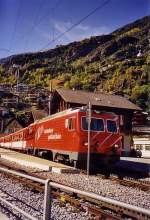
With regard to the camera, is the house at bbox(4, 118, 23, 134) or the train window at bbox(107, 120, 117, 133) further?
the house at bbox(4, 118, 23, 134)

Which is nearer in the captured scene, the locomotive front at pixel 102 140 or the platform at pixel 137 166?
the locomotive front at pixel 102 140

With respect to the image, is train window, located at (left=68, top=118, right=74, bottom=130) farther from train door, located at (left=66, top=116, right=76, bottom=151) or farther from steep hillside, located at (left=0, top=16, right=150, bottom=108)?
steep hillside, located at (left=0, top=16, right=150, bottom=108)

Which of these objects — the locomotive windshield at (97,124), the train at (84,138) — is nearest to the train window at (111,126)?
the train at (84,138)

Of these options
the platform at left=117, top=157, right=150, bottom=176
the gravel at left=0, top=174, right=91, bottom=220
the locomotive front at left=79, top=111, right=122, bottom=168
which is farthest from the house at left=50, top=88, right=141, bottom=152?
the gravel at left=0, top=174, right=91, bottom=220

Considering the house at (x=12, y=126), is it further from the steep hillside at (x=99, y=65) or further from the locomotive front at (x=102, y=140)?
the locomotive front at (x=102, y=140)

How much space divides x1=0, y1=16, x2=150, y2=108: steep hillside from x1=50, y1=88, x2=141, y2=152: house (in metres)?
62.2

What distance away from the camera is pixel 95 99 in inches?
1982

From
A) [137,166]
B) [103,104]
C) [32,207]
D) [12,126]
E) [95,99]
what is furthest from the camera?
[12,126]

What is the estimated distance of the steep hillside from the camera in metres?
130

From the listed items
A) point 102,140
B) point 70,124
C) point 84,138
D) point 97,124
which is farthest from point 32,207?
point 97,124

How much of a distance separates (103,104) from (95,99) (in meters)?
1.43

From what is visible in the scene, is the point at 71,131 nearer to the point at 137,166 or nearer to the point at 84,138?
the point at 84,138

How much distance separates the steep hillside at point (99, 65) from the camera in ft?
425

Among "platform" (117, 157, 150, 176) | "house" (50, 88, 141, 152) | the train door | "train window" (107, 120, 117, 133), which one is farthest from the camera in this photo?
"house" (50, 88, 141, 152)
